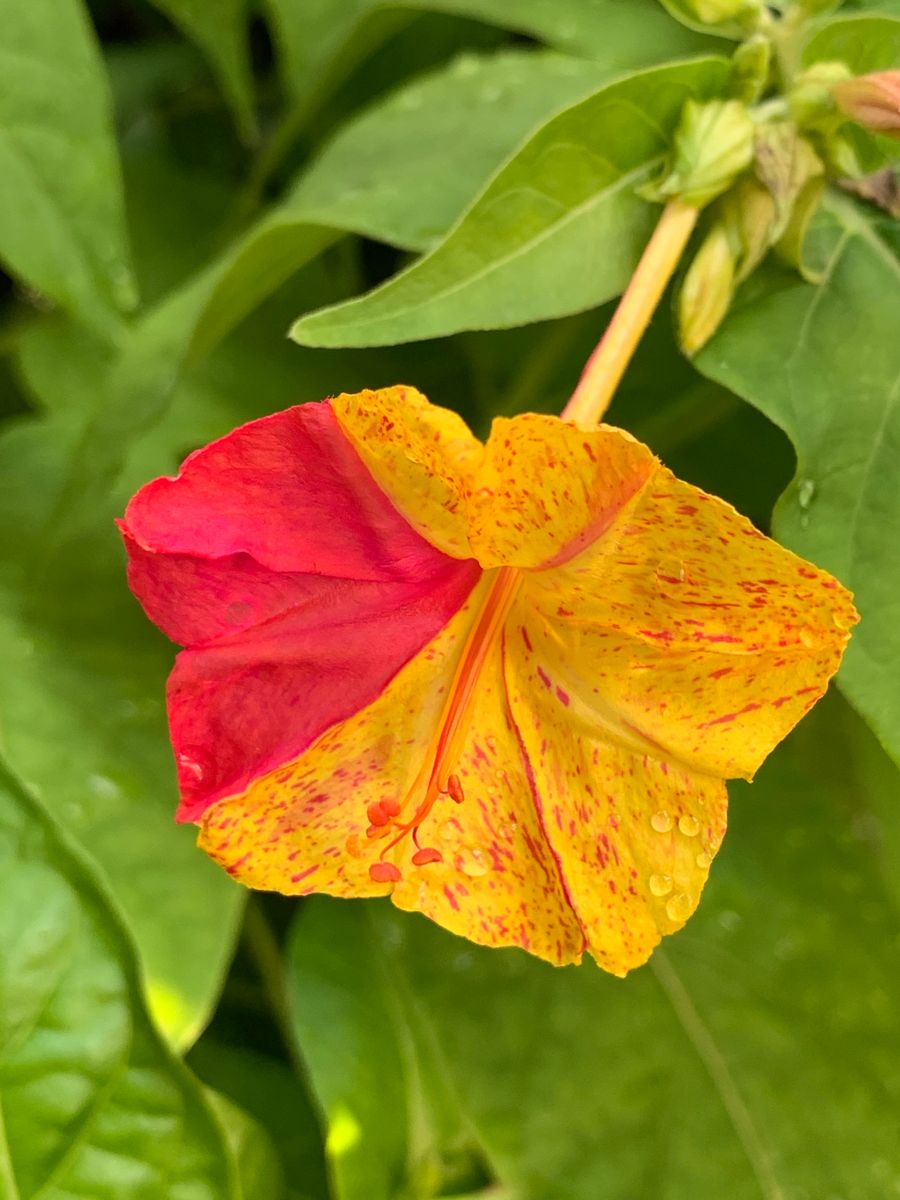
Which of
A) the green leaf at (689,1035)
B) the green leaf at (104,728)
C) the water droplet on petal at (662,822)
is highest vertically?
the water droplet on petal at (662,822)

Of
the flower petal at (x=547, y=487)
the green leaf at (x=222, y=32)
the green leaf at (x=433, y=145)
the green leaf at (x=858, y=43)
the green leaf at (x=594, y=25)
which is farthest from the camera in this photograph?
the green leaf at (x=222, y=32)

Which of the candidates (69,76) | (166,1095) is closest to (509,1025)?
(166,1095)

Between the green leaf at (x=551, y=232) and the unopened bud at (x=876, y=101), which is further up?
the unopened bud at (x=876, y=101)

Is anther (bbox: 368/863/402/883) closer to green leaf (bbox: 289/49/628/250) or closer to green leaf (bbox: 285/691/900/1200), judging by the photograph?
green leaf (bbox: 285/691/900/1200)

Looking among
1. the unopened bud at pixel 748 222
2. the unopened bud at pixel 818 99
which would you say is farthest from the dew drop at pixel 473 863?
the unopened bud at pixel 818 99

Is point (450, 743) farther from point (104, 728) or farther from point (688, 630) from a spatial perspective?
point (104, 728)

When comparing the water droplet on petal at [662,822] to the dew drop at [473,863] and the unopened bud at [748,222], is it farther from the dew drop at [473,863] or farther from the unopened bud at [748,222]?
the unopened bud at [748,222]
